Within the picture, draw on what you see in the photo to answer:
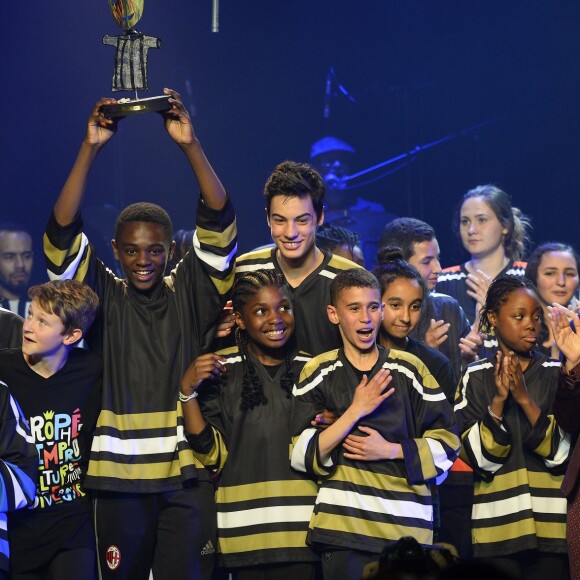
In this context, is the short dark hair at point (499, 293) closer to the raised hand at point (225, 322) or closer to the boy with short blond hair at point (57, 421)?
the raised hand at point (225, 322)

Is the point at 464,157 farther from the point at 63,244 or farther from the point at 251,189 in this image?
the point at 63,244

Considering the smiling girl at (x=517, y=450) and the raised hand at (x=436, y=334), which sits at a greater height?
the raised hand at (x=436, y=334)

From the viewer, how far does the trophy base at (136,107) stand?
3.66 m

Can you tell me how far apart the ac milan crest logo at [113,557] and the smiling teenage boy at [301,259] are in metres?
1.08

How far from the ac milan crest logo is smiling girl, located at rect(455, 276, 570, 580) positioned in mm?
1387

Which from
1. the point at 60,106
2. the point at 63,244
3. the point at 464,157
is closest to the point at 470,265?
the point at 464,157

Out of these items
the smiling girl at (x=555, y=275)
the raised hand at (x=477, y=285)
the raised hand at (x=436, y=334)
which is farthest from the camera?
the raised hand at (x=477, y=285)

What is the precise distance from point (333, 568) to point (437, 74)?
5080 mm

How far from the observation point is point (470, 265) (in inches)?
233

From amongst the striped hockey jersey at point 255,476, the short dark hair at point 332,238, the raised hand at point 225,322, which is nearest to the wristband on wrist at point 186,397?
the striped hockey jersey at point 255,476

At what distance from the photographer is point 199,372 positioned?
3.77 meters

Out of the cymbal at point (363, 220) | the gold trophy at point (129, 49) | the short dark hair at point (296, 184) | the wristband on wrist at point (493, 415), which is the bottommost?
the wristband on wrist at point (493, 415)

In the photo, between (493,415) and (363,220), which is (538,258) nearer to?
(493,415)

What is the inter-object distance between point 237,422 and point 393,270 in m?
1.00
